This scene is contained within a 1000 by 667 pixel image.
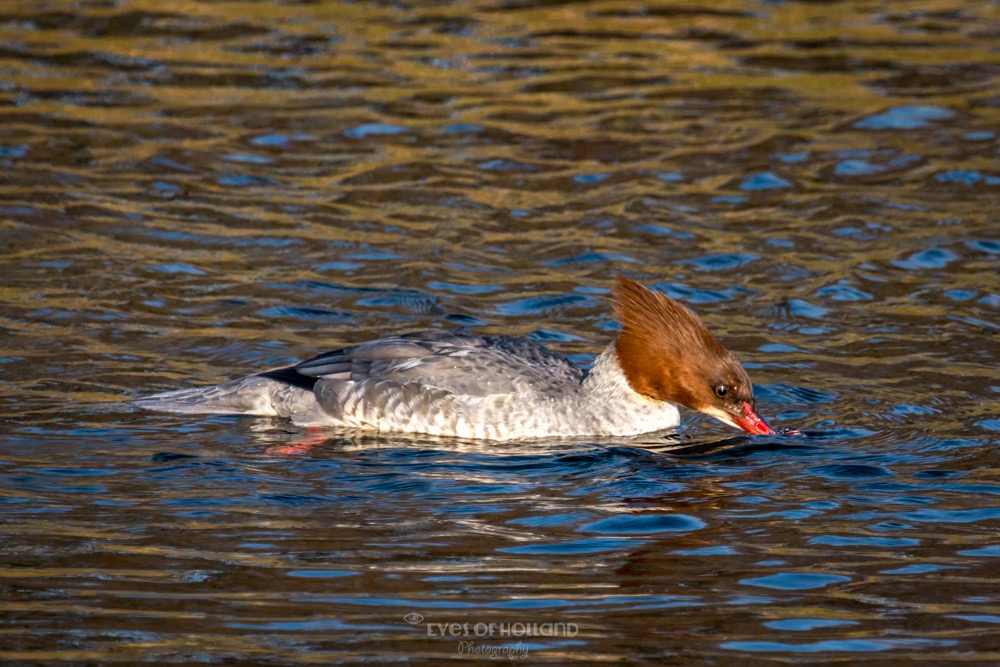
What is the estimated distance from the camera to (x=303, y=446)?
349 inches

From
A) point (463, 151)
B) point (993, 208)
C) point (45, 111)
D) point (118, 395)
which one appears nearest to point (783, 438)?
point (118, 395)

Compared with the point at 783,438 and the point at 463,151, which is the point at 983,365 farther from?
the point at 463,151

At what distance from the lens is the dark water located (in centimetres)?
636

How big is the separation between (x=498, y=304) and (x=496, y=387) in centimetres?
225

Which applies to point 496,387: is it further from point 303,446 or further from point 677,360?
point 303,446

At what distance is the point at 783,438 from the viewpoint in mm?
8867

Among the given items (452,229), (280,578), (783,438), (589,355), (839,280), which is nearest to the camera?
(280,578)

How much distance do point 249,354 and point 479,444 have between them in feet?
6.81

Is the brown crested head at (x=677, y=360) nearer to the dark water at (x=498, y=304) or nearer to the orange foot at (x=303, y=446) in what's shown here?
the dark water at (x=498, y=304)

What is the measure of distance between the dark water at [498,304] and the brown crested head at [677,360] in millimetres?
289
